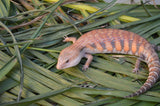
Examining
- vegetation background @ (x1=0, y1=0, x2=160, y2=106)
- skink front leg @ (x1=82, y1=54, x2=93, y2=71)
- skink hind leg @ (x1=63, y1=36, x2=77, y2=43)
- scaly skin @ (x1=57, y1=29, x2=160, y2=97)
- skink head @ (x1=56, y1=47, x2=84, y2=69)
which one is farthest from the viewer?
skink hind leg @ (x1=63, y1=36, x2=77, y2=43)

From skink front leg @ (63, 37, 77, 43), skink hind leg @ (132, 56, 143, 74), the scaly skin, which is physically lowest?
skink hind leg @ (132, 56, 143, 74)

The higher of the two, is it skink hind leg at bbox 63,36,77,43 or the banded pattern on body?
skink hind leg at bbox 63,36,77,43

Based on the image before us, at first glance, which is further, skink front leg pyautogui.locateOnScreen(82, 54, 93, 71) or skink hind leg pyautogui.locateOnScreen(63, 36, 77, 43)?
skink hind leg pyautogui.locateOnScreen(63, 36, 77, 43)

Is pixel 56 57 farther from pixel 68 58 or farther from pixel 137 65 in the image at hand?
pixel 137 65

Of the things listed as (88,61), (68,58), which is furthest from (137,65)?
(68,58)

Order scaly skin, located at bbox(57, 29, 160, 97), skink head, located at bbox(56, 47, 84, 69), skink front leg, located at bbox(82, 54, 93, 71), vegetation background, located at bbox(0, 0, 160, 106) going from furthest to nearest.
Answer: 1. scaly skin, located at bbox(57, 29, 160, 97)
2. skink front leg, located at bbox(82, 54, 93, 71)
3. skink head, located at bbox(56, 47, 84, 69)
4. vegetation background, located at bbox(0, 0, 160, 106)

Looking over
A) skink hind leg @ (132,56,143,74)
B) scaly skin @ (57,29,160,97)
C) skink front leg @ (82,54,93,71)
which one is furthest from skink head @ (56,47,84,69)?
skink hind leg @ (132,56,143,74)

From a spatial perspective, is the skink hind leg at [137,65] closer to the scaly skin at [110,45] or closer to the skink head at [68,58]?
the scaly skin at [110,45]

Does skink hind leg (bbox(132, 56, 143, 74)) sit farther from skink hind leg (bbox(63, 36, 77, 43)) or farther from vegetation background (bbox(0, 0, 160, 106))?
skink hind leg (bbox(63, 36, 77, 43))

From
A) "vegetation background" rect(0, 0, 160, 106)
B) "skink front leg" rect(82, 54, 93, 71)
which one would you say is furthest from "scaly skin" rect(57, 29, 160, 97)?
"vegetation background" rect(0, 0, 160, 106)
